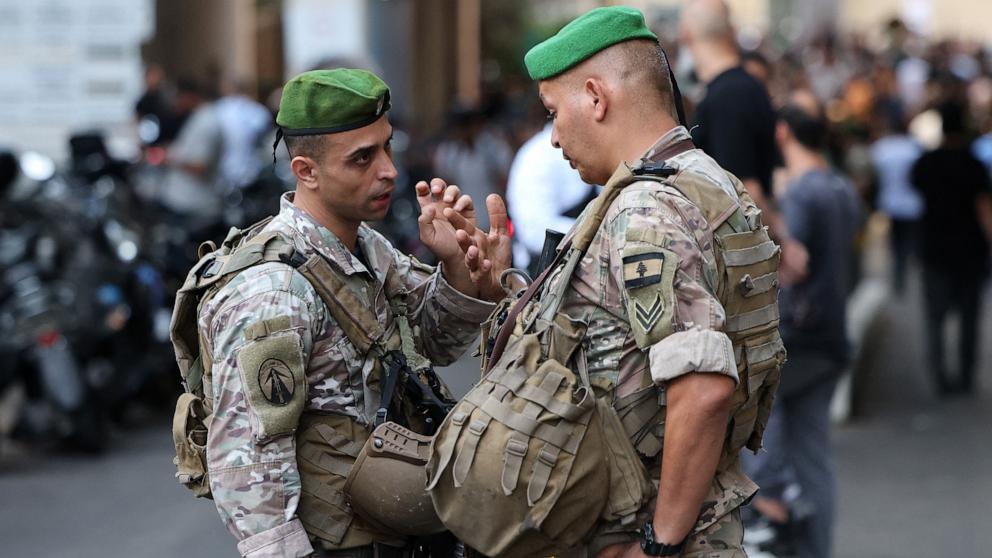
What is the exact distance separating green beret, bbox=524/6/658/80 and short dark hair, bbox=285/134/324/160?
519 mm

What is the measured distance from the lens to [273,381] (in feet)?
9.61

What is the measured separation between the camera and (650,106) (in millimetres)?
2943

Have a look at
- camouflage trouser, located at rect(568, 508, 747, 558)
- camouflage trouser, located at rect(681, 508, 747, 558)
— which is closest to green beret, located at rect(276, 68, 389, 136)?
camouflage trouser, located at rect(568, 508, 747, 558)

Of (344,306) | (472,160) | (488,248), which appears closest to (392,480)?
(344,306)

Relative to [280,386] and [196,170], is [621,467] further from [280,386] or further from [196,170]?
[196,170]

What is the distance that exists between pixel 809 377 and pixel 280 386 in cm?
346

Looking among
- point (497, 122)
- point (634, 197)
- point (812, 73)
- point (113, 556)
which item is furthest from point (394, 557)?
point (812, 73)

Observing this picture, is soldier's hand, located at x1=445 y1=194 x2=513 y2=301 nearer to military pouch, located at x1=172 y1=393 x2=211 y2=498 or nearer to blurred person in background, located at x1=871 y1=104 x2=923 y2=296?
military pouch, located at x1=172 y1=393 x2=211 y2=498

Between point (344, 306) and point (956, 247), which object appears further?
point (956, 247)

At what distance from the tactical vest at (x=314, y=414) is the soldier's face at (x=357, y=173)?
0.52 feet

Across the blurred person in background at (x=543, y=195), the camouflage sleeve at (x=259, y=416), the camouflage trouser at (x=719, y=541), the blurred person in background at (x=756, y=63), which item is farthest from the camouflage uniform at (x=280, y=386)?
the blurred person in background at (x=756, y=63)

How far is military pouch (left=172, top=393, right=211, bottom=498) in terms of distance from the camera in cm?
316

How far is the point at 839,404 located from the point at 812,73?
18.1 meters

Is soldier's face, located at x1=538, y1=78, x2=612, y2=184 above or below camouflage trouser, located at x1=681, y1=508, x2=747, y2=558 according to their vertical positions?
above
